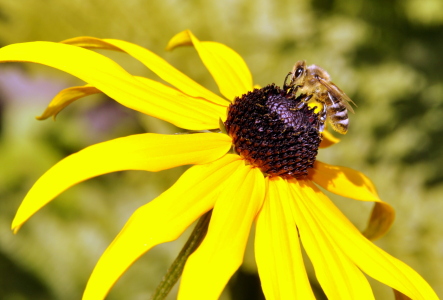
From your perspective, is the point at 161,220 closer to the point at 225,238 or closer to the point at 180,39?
the point at 225,238

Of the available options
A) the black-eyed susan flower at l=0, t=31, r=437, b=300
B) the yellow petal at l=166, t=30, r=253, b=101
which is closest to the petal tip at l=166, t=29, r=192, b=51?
the yellow petal at l=166, t=30, r=253, b=101

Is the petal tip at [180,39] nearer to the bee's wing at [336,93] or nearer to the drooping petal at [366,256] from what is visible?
the bee's wing at [336,93]

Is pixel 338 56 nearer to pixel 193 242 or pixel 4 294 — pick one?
pixel 4 294

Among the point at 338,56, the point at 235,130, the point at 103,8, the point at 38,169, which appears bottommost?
the point at 235,130

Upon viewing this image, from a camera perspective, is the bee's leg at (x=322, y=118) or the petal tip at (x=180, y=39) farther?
the petal tip at (x=180, y=39)

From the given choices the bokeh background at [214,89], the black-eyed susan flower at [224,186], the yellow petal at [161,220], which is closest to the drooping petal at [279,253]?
the black-eyed susan flower at [224,186]

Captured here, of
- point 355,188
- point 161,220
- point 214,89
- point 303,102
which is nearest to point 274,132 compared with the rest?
point 303,102

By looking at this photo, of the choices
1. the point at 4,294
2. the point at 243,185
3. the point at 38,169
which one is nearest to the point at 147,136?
the point at 243,185
